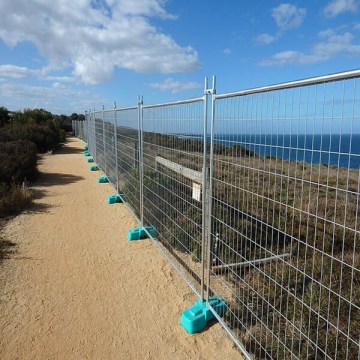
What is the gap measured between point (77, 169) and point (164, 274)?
459 inches

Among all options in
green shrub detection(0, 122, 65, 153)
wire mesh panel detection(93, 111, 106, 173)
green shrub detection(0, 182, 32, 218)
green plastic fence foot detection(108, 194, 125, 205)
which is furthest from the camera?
green shrub detection(0, 122, 65, 153)

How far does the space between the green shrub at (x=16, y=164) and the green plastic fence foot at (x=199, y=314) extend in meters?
8.61

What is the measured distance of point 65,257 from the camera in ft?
19.2

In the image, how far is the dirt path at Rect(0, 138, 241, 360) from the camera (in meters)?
3.56

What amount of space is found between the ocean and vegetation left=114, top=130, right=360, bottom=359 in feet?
0.24

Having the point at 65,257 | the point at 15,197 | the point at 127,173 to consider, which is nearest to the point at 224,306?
the point at 65,257

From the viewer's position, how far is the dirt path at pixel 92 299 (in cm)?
356

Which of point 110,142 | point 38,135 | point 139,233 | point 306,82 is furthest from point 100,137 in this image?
point 38,135

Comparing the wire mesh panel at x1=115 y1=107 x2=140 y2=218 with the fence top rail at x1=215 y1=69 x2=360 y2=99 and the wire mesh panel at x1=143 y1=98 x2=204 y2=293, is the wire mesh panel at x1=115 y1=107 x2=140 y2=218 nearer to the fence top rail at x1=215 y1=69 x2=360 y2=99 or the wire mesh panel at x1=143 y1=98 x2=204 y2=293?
the wire mesh panel at x1=143 y1=98 x2=204 y2=293

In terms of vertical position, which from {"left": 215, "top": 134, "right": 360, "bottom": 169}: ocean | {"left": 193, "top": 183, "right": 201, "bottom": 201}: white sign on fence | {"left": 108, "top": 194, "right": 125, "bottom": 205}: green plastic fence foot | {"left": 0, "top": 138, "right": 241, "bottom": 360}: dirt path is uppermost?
{"left": 215, "top": 134, "right": 360, "bottom": 169}: ocean

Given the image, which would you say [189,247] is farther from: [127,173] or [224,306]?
[127,173]

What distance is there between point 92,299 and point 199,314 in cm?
147

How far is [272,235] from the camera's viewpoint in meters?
2.79

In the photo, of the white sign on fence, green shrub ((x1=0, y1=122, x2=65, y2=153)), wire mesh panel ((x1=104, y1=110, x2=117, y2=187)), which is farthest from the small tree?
the white sign on fence
